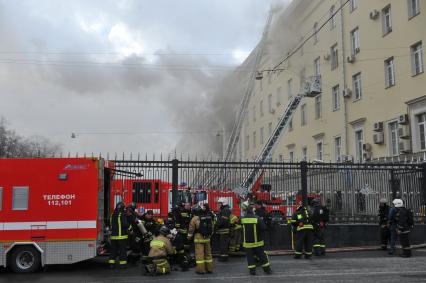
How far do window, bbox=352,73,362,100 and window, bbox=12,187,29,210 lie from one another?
21.6m

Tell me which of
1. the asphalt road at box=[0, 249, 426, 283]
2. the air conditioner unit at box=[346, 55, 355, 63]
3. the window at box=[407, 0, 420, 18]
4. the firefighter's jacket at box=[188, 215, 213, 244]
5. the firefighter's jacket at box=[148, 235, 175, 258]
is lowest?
the asphalt road at box=[0, 249, 426, 283]

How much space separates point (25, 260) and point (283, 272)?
580 centimetres

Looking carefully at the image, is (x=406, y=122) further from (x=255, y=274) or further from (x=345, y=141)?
(x=255, y=274)

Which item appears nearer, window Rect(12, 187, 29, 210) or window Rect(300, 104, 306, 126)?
window Rect(12, 187, 29, 210)

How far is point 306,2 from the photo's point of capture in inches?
1363

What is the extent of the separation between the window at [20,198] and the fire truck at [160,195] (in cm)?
281

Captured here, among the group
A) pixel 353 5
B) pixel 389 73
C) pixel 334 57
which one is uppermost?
pixel 353 5

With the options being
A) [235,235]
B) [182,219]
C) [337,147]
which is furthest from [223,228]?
[337,147]

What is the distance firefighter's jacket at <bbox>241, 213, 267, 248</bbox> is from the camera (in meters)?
10.3

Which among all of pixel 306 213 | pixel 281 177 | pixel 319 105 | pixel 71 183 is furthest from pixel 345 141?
pixel 71 183

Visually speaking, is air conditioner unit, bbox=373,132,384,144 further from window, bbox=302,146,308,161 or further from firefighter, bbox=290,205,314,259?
firefighter, bbox=290,205,314,259

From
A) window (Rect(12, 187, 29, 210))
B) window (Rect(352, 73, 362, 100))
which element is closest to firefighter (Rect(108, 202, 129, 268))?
window (Rect(12, 187, 29, 210))

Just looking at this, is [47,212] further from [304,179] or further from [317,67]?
[317,67]

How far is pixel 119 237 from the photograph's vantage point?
11.0 meters
